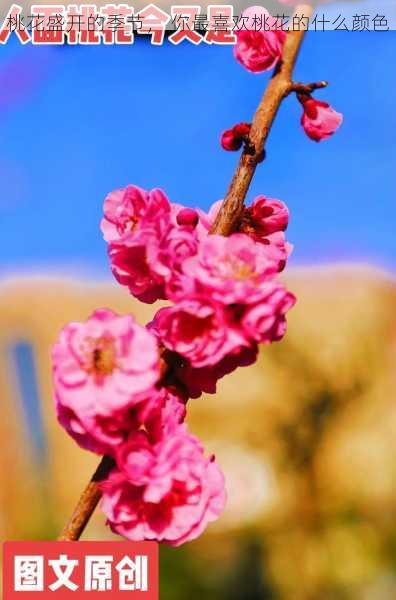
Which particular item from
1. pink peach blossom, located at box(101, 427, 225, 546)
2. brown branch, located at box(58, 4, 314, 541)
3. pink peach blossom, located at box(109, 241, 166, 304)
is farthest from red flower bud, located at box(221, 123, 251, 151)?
pink peach blossom, located at box(101, 427, 225, 546)

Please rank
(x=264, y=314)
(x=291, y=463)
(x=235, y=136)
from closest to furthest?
1. (x=264, y=314)
2. (x=235, y=136)
3. (x=291, y=463)

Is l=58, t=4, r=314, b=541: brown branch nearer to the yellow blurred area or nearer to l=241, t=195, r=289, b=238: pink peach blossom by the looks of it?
l=241, t=195, r=289, b=238: pink peach blossom

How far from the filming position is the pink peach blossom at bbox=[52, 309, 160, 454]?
1.91 feet

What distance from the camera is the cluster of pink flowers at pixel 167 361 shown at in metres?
0.59

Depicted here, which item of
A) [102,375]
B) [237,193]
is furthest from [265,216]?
[102,375]

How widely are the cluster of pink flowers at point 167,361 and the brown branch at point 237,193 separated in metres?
0.01

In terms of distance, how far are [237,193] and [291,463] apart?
0.79m

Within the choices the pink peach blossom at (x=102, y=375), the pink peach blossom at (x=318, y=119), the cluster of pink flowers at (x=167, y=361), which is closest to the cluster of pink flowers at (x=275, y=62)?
the pink peach blossom at (x=318, y=119)

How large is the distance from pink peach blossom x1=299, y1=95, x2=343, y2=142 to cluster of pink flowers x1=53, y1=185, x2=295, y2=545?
0.15 metres

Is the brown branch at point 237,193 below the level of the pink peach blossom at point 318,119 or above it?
below

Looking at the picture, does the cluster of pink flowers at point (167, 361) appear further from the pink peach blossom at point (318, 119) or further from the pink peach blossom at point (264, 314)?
the pink peach blossom at point (318, 119)

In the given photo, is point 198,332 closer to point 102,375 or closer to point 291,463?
point 102,375

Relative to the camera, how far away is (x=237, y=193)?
646 mm


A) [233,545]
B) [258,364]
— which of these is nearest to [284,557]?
[233,545]
